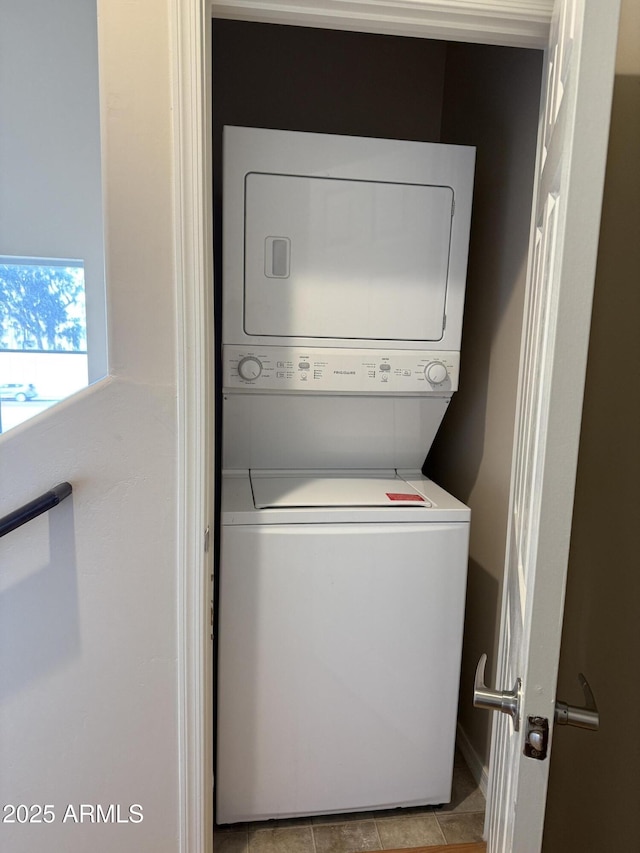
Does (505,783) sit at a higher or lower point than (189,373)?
lower

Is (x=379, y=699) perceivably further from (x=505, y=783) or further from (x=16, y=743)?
(x=16, y=743)

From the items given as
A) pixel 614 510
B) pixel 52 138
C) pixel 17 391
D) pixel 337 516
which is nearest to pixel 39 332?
pixel 17 391

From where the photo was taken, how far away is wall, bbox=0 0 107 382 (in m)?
2.25

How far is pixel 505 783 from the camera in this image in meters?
1.01

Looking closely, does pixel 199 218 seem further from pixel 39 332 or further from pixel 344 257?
pixel 39 332

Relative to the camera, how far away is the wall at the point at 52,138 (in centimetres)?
225

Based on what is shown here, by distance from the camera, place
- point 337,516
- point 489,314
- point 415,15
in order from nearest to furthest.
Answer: point 415,15 → point 337,516 → point 489,314

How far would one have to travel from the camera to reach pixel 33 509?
3.76 feet

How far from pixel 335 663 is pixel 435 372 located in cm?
87

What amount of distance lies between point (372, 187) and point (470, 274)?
0.59 metres

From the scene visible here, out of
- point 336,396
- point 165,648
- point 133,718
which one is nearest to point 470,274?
point 336,396

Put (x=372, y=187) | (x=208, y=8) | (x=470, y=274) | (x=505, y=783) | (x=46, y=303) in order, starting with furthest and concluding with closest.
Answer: (x=46, y=303) → (x=470, y=274) → (x=372, y=187) → (x=208, y=8) → (x=505, y=783)

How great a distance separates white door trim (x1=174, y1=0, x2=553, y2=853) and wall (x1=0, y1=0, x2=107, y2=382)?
4.59ft

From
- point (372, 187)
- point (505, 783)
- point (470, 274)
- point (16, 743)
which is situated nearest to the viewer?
point (505, 783)
